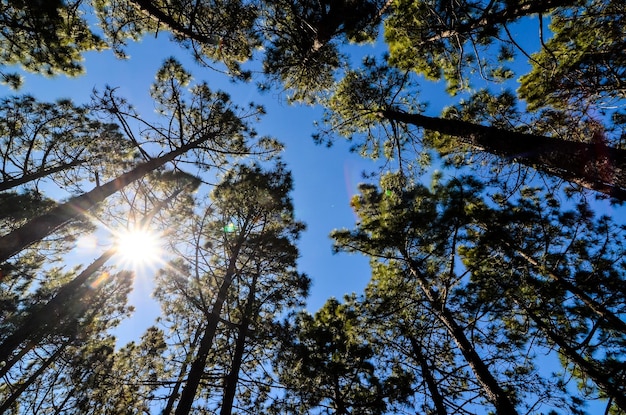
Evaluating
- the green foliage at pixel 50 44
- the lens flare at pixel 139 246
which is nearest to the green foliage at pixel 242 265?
the lens flare at pixel 139 246

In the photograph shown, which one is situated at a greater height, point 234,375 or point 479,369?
point 479,369

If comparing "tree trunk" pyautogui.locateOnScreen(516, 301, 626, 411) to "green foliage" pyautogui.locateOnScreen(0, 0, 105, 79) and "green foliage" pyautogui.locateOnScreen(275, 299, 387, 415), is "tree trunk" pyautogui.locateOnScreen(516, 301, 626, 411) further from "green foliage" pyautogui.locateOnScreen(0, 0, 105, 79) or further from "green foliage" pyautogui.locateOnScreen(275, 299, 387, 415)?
"green foliage" pyautogui.locateOnScreen(0, 0, 105, 79)

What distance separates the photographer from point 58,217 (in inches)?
206

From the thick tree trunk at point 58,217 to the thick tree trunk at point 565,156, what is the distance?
7.45 m

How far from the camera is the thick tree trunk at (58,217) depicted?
4535 mm

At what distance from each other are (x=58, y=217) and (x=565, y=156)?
8.45 metres

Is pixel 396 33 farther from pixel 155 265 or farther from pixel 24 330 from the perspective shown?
pixel 24 330

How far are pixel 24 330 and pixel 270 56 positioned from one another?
28.4ft

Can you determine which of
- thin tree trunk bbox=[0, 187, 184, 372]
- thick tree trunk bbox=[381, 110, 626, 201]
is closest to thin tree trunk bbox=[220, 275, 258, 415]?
thin tree trunk bbox=[0, 187, 184, 372]

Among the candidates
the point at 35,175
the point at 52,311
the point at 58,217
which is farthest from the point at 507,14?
the point at 35,175

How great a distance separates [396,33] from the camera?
733cm

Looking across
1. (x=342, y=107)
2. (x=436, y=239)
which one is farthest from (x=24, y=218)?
(x=436, y=239)

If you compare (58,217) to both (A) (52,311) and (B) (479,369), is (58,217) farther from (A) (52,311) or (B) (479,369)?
(B) (479,369)

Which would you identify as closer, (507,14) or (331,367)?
(507,14)
